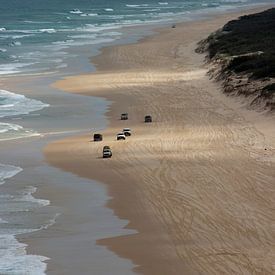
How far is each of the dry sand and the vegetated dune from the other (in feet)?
2.79

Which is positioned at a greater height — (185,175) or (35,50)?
(185,175)

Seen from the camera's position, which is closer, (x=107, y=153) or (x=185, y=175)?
(x=185, y=175)

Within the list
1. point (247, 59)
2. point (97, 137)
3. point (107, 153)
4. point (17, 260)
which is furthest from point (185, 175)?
point (247, 59)

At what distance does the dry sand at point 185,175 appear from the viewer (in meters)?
16.0

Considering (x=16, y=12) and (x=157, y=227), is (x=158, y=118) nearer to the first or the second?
(x=157, y=227)

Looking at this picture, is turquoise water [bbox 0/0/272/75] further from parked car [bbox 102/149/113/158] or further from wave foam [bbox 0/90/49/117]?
parked car [bbox 102/149/113/158]

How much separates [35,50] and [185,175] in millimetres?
47154

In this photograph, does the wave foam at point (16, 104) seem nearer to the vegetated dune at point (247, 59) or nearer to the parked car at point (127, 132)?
the parked car at point (127, 132)

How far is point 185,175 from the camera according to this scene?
2283 centimetres

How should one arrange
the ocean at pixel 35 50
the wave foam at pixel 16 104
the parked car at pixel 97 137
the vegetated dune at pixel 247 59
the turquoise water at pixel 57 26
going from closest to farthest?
the ocean at pixel 35 50 < the parked car at pixel 97 137 < the vegetated dune at pixel 247 59 < the wave foam at pixel 16 104 < the turquoise water at pixel 57 26

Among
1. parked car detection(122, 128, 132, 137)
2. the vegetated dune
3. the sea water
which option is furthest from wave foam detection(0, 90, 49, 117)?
the sea water

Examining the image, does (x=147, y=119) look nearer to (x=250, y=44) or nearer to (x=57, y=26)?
(x=250, y=44)

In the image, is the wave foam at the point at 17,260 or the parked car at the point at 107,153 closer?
the wave foam at the point at 17,260

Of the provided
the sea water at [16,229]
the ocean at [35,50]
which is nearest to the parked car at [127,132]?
the ocean at [35,50]
